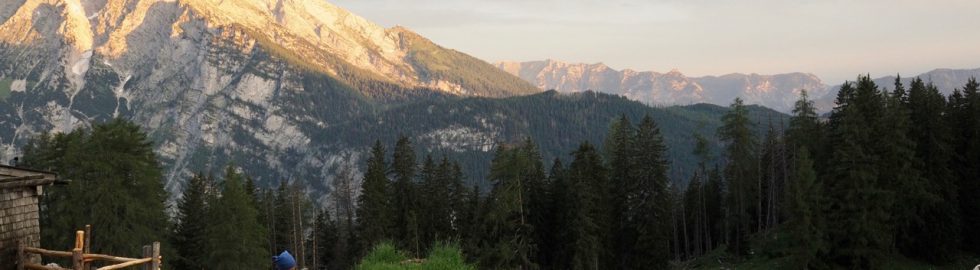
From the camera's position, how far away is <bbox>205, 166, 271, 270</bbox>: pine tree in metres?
45.2

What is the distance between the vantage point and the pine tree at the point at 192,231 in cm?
4844

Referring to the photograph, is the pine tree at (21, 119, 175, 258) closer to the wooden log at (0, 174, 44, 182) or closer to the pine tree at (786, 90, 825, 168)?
the wooden log at (0, 174, 44, 182)

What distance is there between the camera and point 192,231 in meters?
51.4

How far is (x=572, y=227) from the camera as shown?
50.3 m

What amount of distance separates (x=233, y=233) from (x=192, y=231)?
324 inches

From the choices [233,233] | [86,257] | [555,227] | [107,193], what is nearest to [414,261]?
[86,257]

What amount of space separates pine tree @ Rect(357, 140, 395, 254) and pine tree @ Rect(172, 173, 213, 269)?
13.1 meters

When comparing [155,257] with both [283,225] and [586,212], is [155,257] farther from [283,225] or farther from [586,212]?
[283,225]

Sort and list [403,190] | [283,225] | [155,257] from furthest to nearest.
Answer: [283,225] → [403,190] → [155,257]

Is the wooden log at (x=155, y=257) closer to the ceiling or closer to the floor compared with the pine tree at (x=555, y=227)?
closer to the ceiling

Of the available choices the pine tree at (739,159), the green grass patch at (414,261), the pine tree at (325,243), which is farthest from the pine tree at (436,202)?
the green grass patch at (414,261)

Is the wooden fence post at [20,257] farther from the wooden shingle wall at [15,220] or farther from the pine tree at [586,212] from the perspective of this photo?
the pine tree at [586,212]

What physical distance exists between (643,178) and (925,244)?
65.4 feet

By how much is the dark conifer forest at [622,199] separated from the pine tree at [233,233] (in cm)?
12
